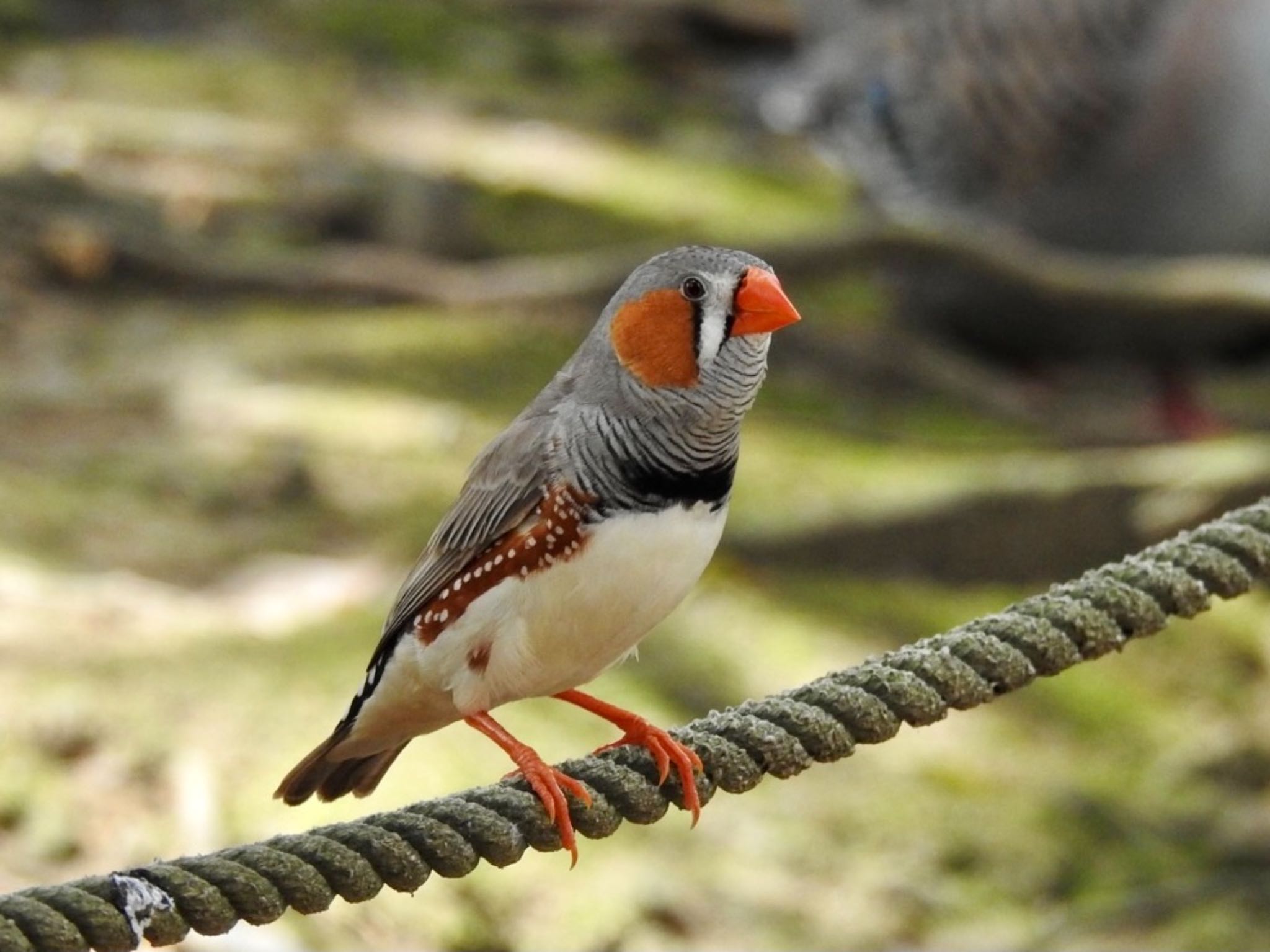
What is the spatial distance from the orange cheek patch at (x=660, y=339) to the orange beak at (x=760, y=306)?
7 centimetres

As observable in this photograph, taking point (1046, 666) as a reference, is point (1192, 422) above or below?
above

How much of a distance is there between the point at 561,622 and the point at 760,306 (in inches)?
19.6

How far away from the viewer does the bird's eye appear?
2.63 m

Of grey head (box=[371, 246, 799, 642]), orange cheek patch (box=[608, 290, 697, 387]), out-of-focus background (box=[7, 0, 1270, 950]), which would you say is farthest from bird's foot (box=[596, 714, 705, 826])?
out-of-focus background (box=[7, 0, 1270, 950])

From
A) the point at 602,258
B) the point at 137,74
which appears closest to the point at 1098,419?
the point at 602,258

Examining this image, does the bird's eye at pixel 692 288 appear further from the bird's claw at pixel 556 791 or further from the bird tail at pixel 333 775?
the bird tail at pixel 333 775

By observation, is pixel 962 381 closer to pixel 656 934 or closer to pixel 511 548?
pixel 656 934

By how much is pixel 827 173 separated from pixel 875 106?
294 cm

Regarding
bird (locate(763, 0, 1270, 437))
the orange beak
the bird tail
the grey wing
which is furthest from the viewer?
bird (locate(763, 0, 1270, 437))

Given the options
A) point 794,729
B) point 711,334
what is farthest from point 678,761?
point 711,334

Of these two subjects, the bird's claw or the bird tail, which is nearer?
the bird's claw

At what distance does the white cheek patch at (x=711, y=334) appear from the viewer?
261cm

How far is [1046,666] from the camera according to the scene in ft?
8.66

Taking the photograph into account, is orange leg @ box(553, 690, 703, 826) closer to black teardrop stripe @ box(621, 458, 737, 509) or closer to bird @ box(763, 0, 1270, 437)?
black teardrop stripe @ box(621, 458, 737, 509)
